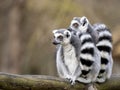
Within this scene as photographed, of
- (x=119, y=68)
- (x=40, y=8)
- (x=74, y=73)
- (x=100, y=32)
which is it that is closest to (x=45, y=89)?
(x=74, y=73)

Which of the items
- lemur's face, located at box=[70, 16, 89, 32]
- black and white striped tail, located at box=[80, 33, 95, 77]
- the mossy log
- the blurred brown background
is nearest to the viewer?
the mossy log

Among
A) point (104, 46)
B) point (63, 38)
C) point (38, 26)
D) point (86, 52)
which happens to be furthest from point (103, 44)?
point (38, 26)

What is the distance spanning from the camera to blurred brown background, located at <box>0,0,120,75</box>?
49.9ft

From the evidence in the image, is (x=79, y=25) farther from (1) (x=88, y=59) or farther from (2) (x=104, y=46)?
(1) (x=88, y=59)

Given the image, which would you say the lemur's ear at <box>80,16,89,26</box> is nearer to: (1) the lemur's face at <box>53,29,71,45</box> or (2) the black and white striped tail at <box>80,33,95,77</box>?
(1) the lemur's face at <box>53,29,71,45</box>

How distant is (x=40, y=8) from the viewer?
16.4m

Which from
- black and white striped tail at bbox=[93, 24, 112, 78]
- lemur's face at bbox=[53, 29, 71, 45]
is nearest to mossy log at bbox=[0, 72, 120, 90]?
black and white striped tail at bbox=[93, 24, 112, 78]

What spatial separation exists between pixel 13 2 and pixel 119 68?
3.90 metres

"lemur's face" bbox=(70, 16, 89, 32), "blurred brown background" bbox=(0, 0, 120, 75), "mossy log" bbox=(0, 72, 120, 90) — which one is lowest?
"mossy log" bbox=(0, 72, 120, 90)

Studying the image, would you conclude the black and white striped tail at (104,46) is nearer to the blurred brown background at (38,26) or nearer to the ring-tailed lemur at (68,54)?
the ring-tailed lemur at (68,54)

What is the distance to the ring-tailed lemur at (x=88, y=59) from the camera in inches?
257

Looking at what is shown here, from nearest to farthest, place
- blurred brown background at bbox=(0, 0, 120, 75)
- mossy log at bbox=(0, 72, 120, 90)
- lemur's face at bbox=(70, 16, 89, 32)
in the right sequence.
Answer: mossy log at bbox=(0, 72, 120, 90), lemur's face at bbox=(70, 16, 89, 32), blurred brown background at bbox=(0, 0, 120, 75)

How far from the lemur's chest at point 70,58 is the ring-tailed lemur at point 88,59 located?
0.16 metres

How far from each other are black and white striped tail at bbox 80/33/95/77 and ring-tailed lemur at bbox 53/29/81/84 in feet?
0.62
